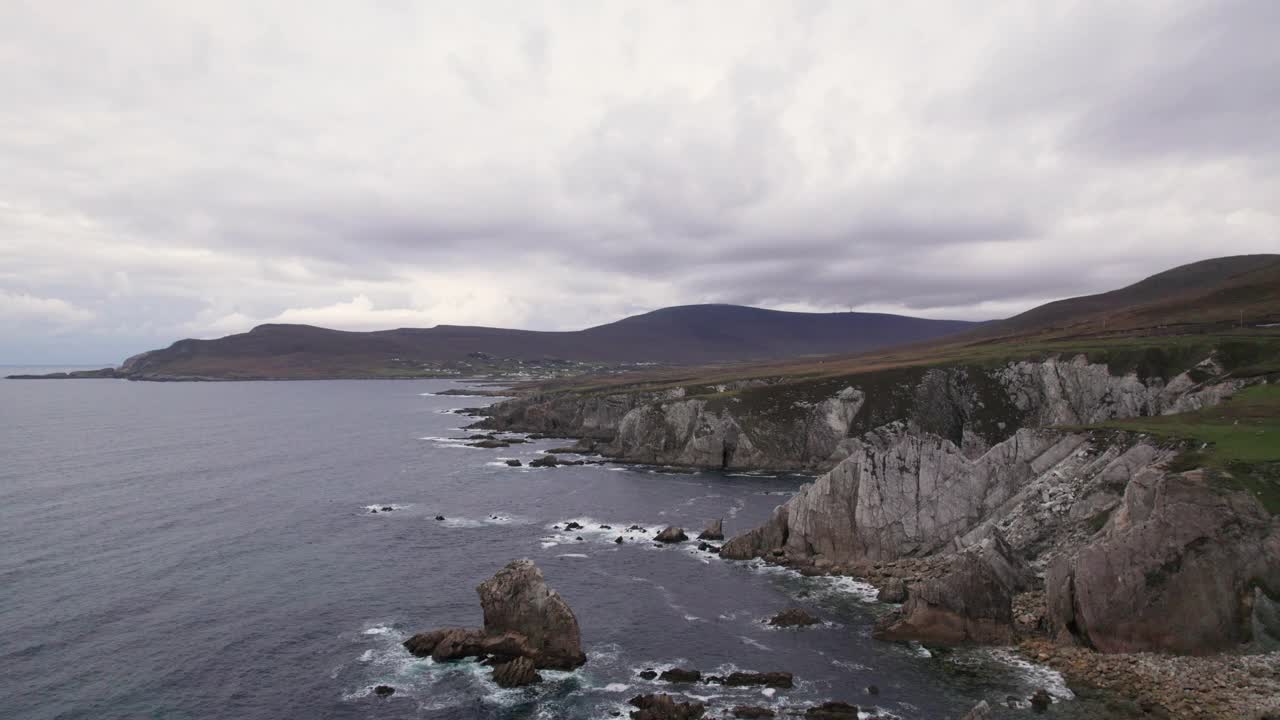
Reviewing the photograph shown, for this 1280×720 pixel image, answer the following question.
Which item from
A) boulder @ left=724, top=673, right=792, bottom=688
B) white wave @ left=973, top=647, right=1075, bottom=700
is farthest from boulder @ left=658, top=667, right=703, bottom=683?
white wave @ left=973, top=647, right=1075, bottom=700

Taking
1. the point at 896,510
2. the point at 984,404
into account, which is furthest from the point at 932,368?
the point at 896,510

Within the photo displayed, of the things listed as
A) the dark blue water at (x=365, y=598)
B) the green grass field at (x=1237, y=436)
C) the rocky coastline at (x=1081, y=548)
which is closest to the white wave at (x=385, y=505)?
the dark blue water at (x=365, y=598)

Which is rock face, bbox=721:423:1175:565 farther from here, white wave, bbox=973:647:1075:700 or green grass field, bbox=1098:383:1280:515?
white wave, bbox=973:647:1075:700

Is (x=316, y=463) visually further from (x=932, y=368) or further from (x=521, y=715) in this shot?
(x=932, y=368)

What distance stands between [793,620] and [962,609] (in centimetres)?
1075

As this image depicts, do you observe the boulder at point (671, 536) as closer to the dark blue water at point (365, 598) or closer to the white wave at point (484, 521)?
the dark blue water at point (365, 598)

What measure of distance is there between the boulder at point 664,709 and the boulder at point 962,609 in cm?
1598

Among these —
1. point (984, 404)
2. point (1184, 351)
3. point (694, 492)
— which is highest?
point (1184, 351)

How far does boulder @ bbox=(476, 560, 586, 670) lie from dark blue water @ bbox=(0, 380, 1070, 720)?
2257mm

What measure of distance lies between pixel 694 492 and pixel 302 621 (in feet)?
189

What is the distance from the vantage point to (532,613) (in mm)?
45688

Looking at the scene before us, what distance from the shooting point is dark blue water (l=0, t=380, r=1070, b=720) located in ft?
132

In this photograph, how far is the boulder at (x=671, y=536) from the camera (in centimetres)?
7275

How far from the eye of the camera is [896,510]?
2522 inches
